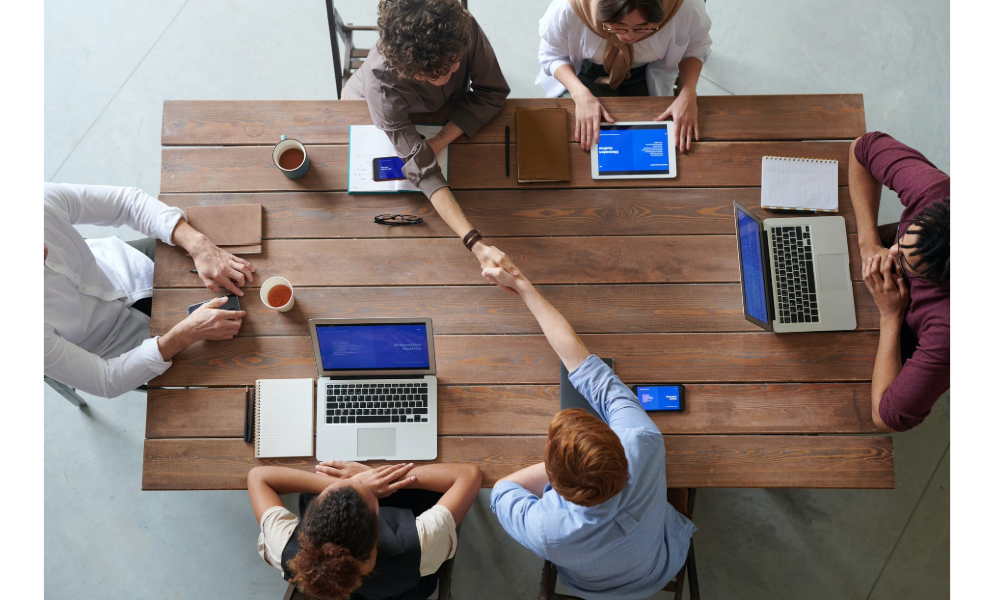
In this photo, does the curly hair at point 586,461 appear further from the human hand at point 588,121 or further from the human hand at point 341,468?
the human hand at point 588,121

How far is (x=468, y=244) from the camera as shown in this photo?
1893 millimetres

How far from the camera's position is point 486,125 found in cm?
204

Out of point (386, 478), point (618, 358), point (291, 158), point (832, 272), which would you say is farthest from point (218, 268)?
point (832, 272)

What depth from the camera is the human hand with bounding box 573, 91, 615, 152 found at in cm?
201

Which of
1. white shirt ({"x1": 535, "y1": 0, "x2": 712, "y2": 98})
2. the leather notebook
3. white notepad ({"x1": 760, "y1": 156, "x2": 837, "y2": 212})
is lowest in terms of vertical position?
the leather notebook

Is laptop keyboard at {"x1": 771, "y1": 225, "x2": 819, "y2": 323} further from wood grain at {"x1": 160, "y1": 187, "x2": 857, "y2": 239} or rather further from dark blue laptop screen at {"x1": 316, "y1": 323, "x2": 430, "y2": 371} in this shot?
dark blue laptop screen at {"x1": 316, "y1": 323, "x2": 430, "y2": 371}

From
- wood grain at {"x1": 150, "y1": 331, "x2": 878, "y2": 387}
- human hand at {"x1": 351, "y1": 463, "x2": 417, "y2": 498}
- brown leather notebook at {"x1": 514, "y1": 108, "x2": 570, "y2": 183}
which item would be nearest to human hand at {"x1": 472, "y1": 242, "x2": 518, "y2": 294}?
wood grain at {"x1": 150, "y1": 331, "x2": 878, "y2": 387}

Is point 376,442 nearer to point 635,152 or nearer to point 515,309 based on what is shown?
point 515,309

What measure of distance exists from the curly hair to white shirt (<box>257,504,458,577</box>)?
0.44 m

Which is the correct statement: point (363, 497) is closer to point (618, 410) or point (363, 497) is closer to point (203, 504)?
point (618, 410)

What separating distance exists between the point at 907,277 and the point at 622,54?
1.17 meters

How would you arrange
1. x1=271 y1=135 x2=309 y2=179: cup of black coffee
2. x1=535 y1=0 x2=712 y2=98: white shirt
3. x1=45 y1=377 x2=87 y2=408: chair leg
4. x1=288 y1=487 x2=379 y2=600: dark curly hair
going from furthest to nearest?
x1=45 y1=377 x2=87 y2=408: chair leg → x1=535 y1=0 x2=712 y2=98: white shirt → x1=271 y1=135 x2=309 y2=179: cup of black coffee → x1=288 y1=487 x2=379 y2=600: dark curly hair

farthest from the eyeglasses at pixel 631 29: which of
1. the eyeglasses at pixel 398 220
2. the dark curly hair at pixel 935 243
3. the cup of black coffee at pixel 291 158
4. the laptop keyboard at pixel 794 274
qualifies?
the cup of black coffee at pixel 291 158

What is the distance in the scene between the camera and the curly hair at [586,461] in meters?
1.38
